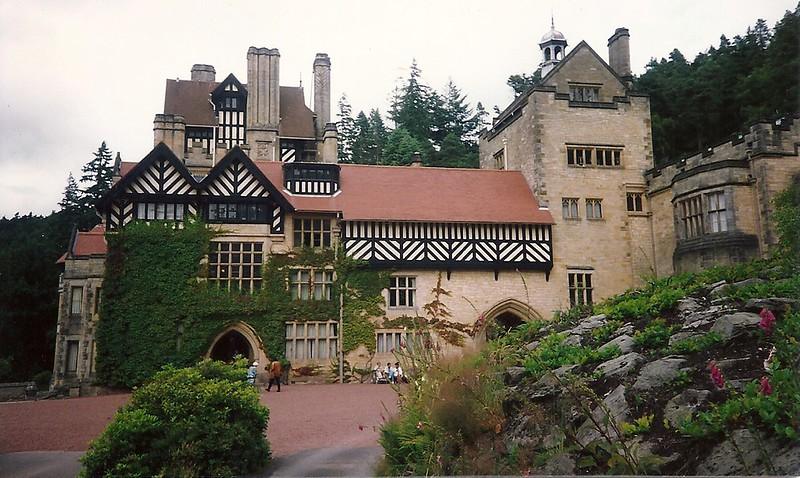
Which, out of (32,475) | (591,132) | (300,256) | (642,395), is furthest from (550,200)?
(32,475)

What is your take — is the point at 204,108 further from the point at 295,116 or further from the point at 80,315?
the point at 80,315

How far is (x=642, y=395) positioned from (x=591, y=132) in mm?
18278

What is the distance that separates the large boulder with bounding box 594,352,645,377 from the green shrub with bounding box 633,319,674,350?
36cm

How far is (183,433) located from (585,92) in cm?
2074

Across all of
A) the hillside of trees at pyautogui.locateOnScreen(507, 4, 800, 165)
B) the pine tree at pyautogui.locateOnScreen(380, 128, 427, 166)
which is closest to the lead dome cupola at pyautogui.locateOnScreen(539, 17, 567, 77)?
the hillside of trees at pyautogui.locateOnScreen(507, 4, 800, 165)

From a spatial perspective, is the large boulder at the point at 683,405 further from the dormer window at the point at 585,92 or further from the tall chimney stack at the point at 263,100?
the tall chimney stack at the point at 263,100

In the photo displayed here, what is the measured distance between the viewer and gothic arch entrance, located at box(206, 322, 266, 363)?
1833 centimetres

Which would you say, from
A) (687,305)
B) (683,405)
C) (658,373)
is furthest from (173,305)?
(683,405)

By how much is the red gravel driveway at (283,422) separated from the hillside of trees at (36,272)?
2.40 m

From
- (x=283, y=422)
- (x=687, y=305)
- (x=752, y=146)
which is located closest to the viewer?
(x=687, y=305)

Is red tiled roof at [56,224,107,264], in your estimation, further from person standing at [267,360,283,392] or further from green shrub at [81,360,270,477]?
green shrub at [81,360,270,477]

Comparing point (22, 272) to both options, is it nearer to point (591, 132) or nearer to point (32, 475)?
point (32, 475)

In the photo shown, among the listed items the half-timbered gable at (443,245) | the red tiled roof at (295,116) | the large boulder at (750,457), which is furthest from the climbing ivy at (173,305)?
the large boulder at (750,457)

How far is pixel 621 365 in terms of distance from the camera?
5.89 m
